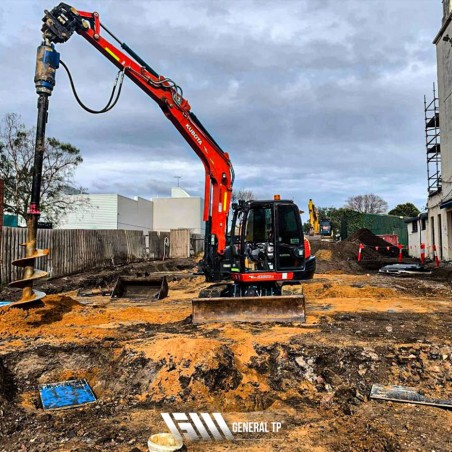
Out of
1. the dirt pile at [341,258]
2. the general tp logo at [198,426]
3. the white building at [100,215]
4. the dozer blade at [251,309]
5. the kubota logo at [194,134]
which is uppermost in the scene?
the white building at [100,215]

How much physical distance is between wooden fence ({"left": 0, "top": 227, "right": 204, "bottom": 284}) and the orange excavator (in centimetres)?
712

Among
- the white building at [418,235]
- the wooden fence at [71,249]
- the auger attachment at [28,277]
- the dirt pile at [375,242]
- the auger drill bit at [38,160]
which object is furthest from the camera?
the dirt pile at [375,242]

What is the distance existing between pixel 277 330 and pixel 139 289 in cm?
609

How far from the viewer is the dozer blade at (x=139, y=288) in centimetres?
1170

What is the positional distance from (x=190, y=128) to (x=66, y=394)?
6.23m

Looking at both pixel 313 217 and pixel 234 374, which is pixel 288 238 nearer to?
pixel 234 374

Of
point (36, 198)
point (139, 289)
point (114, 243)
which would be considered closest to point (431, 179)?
point (114, 243)

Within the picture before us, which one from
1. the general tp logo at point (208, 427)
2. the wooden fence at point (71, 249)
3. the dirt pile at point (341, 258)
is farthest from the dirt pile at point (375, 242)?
the general tp logo at point (208, 427)

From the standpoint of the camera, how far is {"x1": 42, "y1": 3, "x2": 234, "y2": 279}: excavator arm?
8.62m

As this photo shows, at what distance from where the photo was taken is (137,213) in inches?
1930

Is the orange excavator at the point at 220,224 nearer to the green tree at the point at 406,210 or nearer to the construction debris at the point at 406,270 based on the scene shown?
the construction debris at the point at 406,270

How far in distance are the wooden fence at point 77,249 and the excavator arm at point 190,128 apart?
7066 millimetres

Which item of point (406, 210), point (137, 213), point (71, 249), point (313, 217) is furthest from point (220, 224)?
point (406, 210)

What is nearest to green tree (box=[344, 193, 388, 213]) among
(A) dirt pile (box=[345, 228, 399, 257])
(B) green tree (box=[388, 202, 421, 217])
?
(B) green tree (box=[388, 202, 421, 217])
